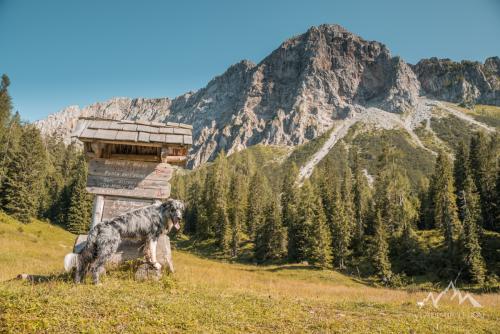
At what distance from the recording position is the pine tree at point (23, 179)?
5139 cm

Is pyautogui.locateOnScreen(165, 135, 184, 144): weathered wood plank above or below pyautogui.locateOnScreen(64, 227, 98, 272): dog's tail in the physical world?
above

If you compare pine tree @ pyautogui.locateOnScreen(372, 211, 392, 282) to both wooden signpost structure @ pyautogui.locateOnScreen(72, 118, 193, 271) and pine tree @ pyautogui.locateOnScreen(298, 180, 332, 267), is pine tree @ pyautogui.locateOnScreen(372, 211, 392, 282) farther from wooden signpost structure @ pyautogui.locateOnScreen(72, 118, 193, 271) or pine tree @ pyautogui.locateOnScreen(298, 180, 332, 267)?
wooden signpost structure @ pyautogui.locateOnScreen(72, 118, 193, 271)

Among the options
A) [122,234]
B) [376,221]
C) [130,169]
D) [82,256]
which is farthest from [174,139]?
[376,221]

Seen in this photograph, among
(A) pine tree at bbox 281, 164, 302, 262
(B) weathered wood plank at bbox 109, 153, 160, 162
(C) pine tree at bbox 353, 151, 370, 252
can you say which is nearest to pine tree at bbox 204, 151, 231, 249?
(A) pine tree at bbox 281, 164, 302, 262

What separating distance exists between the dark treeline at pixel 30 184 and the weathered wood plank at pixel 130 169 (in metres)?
46.8

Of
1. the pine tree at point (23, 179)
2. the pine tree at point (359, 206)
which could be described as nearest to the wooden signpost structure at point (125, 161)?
the pine tree at point (23, 179)

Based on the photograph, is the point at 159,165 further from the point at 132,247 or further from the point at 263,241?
the point at 263,241

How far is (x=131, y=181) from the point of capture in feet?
38.5

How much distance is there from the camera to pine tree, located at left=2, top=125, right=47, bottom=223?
51.4 metres

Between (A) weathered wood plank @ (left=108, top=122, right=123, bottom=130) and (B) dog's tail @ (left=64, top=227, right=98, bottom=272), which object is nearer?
(B) dog's tail @ (left=64, top=227, right=98, bottom=272)

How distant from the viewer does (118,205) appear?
37.9 feet

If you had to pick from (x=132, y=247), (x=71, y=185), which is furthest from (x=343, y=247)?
(x=71, y=185)

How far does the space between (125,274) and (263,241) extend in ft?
186

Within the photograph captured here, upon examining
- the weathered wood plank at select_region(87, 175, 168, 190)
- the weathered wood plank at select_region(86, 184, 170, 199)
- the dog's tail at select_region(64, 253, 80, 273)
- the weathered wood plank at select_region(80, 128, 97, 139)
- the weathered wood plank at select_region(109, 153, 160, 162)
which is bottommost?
the dog's tail at select_region(64, 253, 80, 273)
